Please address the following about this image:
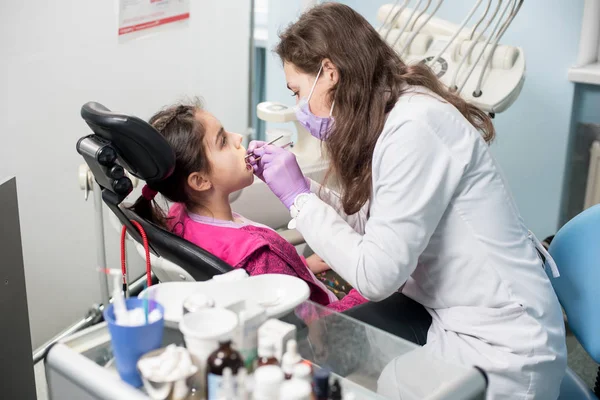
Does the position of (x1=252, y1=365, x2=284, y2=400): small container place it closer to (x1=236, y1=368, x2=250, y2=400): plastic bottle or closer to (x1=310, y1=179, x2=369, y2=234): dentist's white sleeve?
(x1=236, y1=368, x2=250, y2=400): plastic bottle

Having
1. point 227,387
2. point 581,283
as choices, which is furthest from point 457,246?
point 227,387

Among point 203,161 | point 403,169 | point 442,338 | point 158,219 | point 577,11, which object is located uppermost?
point 577,11

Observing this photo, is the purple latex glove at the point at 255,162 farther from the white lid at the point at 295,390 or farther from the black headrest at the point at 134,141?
the white lid at the point at 295,390

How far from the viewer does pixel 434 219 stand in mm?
1265

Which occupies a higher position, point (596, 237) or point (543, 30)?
point (543, 30)

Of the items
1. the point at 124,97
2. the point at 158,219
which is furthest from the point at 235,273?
the point at 124,97

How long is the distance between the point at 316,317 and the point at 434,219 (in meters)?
0.33

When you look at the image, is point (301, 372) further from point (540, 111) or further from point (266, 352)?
point (540, 111)

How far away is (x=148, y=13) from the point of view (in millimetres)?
2562

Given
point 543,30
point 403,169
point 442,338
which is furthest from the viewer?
point 543,30

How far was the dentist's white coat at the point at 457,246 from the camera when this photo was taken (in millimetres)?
1242

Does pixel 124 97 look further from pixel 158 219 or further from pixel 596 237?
pixel 596 237

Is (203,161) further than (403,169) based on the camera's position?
Yes

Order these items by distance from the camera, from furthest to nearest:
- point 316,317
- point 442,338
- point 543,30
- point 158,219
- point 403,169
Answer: point 543,30 < point 158,219 < point 442,338 < point 403,169 < point 316,317
